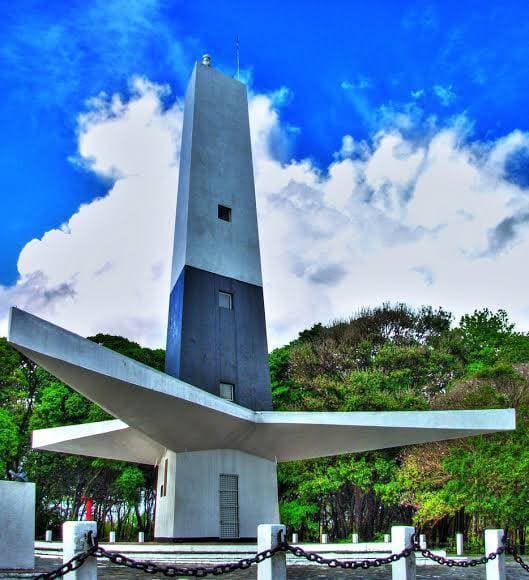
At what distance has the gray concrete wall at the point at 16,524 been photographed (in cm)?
705

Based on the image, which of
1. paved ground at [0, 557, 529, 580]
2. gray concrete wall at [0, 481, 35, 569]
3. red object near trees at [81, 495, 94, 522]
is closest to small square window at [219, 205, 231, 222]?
paved ground at [0, 557, 529, 580]

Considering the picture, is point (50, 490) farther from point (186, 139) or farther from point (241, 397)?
point (186, 139)

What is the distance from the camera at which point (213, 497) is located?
45.5 feet

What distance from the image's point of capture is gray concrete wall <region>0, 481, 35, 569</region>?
23.1ft

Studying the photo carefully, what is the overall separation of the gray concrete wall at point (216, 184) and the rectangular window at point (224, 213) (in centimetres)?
11

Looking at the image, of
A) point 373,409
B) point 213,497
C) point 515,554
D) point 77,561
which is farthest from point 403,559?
point 373,409

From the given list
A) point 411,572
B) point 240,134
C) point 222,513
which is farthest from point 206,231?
point 411,572

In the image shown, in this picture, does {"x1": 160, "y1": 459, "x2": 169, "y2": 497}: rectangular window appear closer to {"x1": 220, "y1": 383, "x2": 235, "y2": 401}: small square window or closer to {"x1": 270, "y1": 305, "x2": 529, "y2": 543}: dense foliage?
{"x1": 220, "y1": 383, "x2": 235, "y2": 401}: small square window

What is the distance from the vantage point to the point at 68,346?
28.5 feet

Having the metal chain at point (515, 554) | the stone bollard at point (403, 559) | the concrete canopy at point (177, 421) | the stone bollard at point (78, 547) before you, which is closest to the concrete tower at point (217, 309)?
the concrete canopy at point (177, 421)

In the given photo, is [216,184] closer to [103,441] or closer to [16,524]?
[103,441]

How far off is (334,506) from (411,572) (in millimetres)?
19297

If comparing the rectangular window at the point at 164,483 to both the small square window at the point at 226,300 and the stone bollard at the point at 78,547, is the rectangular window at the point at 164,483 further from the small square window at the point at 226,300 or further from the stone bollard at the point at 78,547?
the stone bollard at the point at 78,547

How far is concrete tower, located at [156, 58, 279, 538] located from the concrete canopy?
804mm
